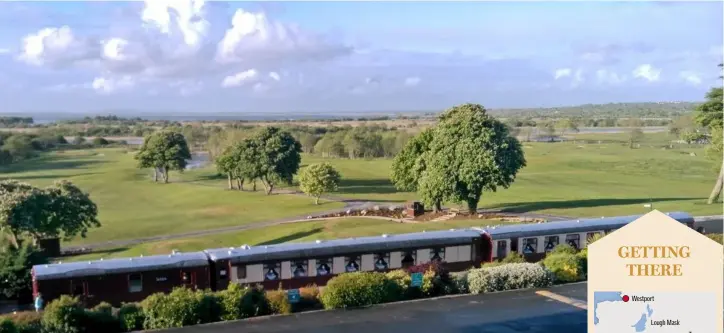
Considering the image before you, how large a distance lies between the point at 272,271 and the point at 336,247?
275cm

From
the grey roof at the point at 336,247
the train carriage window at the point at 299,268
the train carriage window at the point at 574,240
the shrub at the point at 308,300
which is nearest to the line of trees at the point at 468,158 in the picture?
the train carriage window at the point at 574,240

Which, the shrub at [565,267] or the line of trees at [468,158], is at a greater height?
the line of trees at [468,158]

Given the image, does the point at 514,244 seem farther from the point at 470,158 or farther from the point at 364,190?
the point at 364,190

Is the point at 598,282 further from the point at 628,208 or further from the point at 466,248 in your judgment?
the point at 628,208

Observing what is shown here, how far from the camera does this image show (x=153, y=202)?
66.1 meters

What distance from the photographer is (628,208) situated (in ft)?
166

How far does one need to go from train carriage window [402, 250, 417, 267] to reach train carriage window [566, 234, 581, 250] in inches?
333

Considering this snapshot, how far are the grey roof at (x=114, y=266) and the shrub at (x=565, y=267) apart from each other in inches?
533

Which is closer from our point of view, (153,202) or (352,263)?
(352,263)

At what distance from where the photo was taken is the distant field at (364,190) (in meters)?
52.4

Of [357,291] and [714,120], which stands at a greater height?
[714,120]

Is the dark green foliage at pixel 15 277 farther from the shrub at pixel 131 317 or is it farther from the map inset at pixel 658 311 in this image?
the map inset at pixel 658 311

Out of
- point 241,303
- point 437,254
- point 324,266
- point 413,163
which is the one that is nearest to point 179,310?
point 241,303

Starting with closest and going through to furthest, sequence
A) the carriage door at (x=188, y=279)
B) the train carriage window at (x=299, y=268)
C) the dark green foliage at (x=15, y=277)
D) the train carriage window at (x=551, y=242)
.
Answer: the carriage door at (x=188, y=279) < the train carriage window at (x=299, y=268) < the dark green foliage at (x=15, y=277) < the train carriage window at (x=551, y=242)
